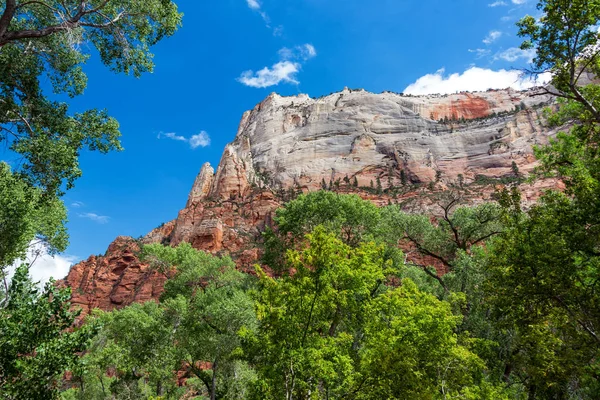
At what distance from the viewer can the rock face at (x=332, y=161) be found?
7081cm

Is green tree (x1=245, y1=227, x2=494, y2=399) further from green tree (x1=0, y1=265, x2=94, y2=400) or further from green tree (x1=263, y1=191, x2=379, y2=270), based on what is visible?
green tree (x1=263, y1=191, x2=379, y2=270)

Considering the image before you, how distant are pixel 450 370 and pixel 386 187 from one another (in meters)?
79.9

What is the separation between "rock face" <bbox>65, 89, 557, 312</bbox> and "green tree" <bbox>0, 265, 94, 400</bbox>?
47.4 metres

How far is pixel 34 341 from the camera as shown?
23.6 feet

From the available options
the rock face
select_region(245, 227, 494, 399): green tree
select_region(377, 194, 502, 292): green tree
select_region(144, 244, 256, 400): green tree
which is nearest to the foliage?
select_region(144, 244, 256, 400): green tree

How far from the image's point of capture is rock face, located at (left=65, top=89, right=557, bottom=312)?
7081 cm

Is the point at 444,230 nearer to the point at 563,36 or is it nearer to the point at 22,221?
the point at 563,36

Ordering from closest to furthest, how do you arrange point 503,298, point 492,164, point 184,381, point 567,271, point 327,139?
point 567,271
point 503,298
point 184,381
point 492,164
point 327,139

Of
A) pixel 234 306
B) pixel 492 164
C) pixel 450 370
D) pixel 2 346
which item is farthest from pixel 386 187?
pixel 2 346

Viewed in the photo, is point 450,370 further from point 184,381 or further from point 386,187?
point 386,187

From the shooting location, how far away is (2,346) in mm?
6828

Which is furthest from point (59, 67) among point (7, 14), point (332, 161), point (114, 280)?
point (332, 161)

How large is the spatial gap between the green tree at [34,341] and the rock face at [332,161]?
4739 centimetres

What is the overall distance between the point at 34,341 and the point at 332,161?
9545 centimetres
